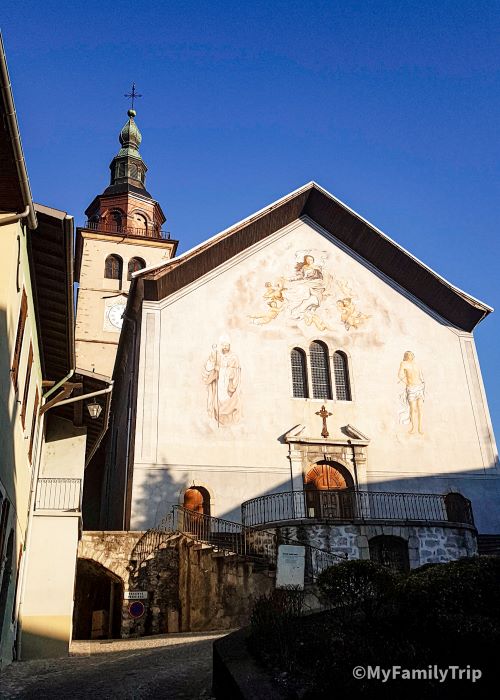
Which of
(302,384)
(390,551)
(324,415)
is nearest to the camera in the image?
(390,551)

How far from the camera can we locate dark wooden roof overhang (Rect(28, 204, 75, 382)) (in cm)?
1044

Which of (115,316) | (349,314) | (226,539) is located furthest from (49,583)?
(115,316)

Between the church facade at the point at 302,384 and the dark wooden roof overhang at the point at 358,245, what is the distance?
55mm

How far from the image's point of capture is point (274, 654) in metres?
7.31

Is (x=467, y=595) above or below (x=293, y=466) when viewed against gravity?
below

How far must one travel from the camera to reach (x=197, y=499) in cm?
2080

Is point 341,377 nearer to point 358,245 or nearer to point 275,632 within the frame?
point 358,245

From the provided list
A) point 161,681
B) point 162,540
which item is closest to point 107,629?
point 162,540

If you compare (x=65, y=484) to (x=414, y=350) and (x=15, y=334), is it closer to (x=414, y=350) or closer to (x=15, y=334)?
(x=15, y=334)

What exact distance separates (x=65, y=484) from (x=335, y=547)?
665cm

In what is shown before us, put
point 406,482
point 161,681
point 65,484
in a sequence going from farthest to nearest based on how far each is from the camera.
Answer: point 406,482 < point 65,484 < point 161,681

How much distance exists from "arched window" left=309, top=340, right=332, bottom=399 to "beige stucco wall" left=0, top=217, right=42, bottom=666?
12.3 meters

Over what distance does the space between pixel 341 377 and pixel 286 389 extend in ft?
7.35

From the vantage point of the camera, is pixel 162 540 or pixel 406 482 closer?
pixel 162 540
